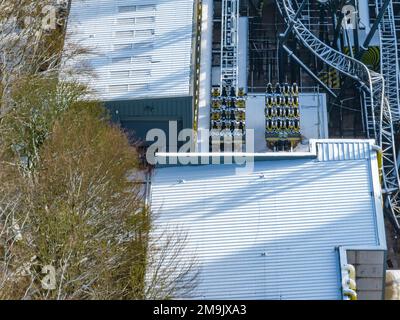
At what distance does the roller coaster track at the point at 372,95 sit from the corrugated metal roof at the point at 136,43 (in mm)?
7846

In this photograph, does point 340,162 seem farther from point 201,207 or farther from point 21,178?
point 21,178

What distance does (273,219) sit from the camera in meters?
35.4

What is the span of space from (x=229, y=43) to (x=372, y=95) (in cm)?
1038

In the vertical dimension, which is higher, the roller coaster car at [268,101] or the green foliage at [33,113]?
the roller coaster car at [268,101]

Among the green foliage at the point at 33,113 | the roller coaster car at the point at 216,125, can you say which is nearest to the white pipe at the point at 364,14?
the roller coaster car at the point at 216,125

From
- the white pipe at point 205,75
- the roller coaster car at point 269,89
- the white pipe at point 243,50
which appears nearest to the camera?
the white pipe at point 205,75

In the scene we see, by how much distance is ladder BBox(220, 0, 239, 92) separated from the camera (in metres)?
46.5

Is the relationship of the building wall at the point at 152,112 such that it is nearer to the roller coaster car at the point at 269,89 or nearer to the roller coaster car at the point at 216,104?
the roller coaster car at the point at 216,104

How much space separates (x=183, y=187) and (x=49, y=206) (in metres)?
7.38

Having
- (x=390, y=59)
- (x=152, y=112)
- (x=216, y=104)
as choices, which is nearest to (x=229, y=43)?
(x=216, y=104)

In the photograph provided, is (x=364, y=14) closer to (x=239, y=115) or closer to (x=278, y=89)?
(x=278, y=89)

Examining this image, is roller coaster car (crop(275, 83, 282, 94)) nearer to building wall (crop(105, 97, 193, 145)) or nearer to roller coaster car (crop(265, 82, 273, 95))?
roller coaster car (crop(265, 82, 273, 95))

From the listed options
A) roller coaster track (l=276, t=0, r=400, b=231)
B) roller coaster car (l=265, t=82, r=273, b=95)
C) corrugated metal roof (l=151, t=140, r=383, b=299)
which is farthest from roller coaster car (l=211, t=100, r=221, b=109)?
corrugated metal roof (l=151, t=140, r=383, b=299)

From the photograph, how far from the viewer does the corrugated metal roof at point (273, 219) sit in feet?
110
